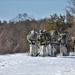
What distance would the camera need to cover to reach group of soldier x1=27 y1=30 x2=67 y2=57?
18625 millimetres

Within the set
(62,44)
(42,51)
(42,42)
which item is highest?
(42,42)

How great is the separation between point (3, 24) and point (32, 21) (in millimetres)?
24482

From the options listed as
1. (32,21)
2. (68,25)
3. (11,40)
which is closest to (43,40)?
(68,25)

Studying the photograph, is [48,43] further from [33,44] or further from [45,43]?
[33,44]

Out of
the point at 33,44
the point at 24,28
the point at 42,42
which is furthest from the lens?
the point at 24,28

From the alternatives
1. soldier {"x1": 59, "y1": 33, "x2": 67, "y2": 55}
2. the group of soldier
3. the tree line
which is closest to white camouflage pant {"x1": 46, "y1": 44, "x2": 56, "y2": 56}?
the group of soldier

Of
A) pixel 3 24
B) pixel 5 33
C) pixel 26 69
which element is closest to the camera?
pixel 26 69

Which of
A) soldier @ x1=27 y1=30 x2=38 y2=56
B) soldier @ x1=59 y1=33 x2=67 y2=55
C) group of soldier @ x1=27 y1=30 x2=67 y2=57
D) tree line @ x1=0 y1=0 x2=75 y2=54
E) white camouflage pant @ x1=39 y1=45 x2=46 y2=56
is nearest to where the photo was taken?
white camouflage pant @ x1=39 y1=45 x2=46 y2=56

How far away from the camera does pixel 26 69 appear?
1170 centimetres

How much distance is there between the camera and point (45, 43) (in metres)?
18.7

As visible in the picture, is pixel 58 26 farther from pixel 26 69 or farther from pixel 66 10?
pixel 26 69

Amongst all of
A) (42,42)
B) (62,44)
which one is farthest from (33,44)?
(62,44)

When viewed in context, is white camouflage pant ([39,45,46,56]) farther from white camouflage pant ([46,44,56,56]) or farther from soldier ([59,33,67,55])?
soldier ([59,33,67,55])

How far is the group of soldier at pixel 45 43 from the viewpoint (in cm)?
1862
